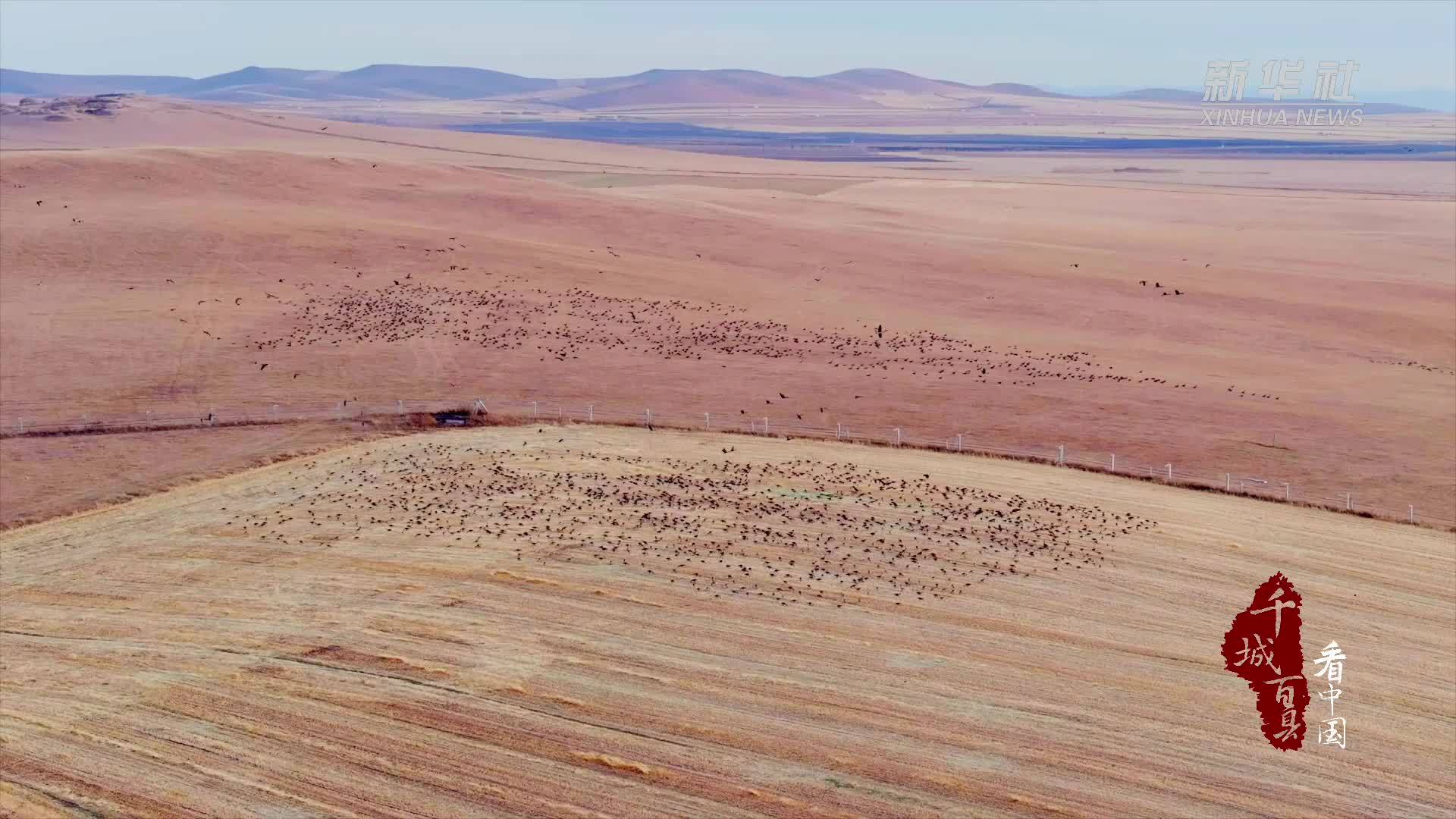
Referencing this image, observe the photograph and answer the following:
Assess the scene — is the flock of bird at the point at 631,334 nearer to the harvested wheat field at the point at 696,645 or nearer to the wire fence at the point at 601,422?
the wire fence at the point at 601,422

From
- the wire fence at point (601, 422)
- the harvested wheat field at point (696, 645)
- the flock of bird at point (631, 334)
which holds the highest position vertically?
the flock of bird at point (631, 334)

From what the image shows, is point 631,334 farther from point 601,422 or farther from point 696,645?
point 696,645

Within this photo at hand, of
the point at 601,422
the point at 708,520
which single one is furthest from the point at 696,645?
the point at 601,422

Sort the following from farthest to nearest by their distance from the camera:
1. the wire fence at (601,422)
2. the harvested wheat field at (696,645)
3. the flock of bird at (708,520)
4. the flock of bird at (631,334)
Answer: the flock of bird at (631,334)
the wire fence at (601,422)
the flock of bird at (708,520)
the harvested wheat field at (696,645)

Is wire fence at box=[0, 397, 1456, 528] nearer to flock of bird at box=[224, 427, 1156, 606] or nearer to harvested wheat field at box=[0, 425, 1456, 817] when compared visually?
harvested wheat field at box=[0, 425, 1456, 817]

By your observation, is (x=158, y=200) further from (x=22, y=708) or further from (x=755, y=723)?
(x=755, y=723)

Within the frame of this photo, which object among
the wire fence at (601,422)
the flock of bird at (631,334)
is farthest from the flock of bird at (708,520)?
the flock of bird at (631,334)
